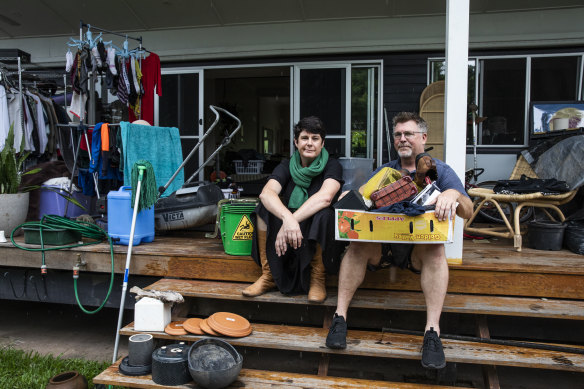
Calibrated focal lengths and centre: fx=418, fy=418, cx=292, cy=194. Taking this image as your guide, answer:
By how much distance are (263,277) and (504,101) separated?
4467 mm

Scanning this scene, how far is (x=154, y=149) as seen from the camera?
393 centimetres

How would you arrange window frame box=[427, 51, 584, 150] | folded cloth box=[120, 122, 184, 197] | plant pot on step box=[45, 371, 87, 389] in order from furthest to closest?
window frame box=[427, 51, 584, 150], folded cloth box=[120, 122, 184, 197], plant pot on step box=[45, 371, 87, 389]

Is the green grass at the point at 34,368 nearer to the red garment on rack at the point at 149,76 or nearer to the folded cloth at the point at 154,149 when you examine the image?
the folded cloth at the point at 154,149

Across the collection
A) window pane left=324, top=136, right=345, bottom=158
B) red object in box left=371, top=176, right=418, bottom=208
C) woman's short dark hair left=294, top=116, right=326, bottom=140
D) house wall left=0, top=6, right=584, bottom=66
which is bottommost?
red object in box left=371, top=176, right=418, bottom=208

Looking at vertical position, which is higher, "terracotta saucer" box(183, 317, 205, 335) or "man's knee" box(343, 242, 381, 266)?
"man's knee" box(343, 242, 381, 266)

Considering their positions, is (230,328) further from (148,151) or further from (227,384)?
(148,151)

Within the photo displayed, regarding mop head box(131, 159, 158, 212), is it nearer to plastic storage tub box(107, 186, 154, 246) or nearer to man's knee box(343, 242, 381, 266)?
plastic storage tub box(107, 186, 154, 246)

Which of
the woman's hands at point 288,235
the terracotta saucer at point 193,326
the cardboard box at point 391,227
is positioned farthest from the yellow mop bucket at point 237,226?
the cardboard box at point 391,227

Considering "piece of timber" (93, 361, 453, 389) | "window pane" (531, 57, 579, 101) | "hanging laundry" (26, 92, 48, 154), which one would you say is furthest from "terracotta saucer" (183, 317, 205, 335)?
"window pane" (531, 57, 579, 101)

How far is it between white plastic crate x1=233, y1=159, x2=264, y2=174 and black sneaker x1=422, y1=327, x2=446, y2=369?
5.24 meters

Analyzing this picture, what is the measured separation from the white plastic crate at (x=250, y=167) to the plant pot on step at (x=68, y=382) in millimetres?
4978

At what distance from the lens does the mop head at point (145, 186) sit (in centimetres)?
284

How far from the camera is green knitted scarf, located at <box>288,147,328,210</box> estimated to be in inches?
100

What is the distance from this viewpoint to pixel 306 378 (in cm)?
203
